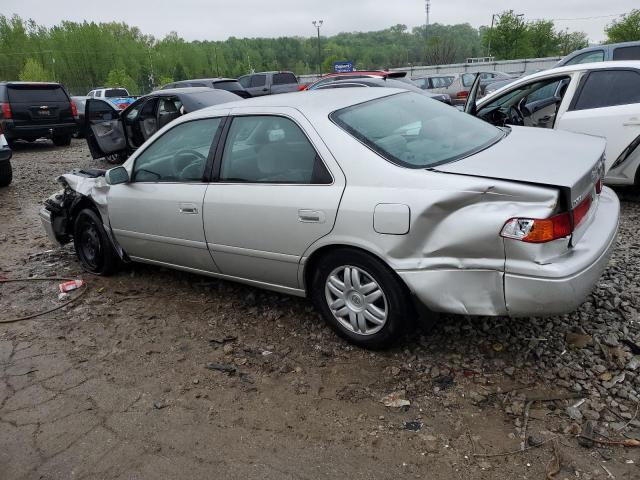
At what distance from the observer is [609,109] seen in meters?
5.38

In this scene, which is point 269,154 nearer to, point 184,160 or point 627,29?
point 184,160

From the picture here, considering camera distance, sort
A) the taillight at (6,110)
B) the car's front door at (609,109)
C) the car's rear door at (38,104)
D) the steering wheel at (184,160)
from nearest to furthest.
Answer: the steering wheel at (184,160) → the car's front door at (609,109) → the taillight at (6,110) → the car's rear door at (38,104)

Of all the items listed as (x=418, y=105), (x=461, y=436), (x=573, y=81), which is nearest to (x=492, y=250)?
(x=461, y=436)

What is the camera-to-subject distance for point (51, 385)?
10.6 feet

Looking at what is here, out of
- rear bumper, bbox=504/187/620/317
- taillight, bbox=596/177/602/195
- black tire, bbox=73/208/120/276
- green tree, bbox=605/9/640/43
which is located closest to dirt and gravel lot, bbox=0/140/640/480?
rear bumper, bbox=504/187/620/317

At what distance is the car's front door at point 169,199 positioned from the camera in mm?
3803

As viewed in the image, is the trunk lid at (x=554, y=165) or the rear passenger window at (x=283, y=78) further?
the rear passenger window at (x=283, y=78)

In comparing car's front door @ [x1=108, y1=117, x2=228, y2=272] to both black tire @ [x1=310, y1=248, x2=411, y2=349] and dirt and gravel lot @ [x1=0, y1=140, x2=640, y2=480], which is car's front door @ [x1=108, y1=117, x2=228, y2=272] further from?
black tire @ [x1=310, y1=248, x2=411, y2=349]

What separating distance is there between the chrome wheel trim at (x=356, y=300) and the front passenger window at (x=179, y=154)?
1334 millimetres

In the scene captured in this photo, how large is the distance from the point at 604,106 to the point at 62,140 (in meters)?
14.4

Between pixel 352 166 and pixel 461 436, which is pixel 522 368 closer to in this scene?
pixel 461 436

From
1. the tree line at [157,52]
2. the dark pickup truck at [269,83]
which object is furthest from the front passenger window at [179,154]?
the tree line at [157,52]

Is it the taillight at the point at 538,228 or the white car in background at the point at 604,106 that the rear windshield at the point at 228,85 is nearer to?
the white car in background at the point at 604,106

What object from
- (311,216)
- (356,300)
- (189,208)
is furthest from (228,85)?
(356,300)
